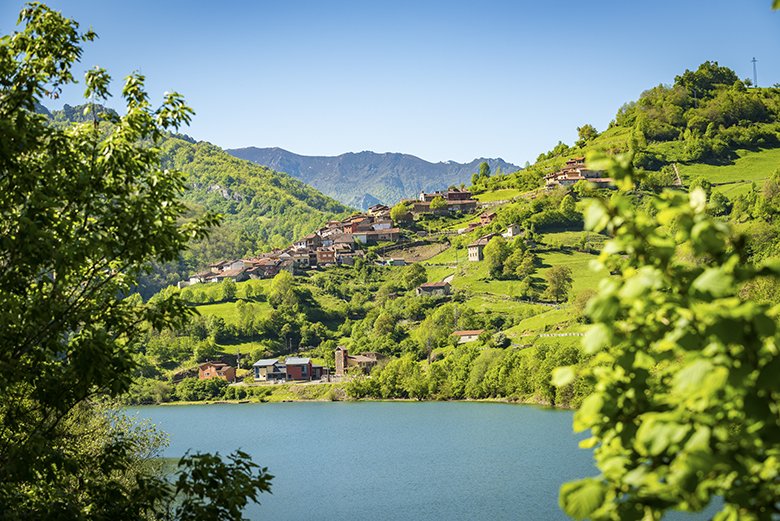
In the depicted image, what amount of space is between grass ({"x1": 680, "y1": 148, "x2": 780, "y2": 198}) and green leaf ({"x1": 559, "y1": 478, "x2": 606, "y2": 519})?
11949 cm

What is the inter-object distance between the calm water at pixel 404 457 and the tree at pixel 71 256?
82.2ft

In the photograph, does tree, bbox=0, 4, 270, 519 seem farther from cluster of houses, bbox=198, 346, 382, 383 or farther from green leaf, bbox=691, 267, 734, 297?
cluster of houses, bbox=198, 346, 382, 383

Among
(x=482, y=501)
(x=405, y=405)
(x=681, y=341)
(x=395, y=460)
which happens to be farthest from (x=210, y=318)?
(x=681, y=341)

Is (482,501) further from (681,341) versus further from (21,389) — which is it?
(681,341)

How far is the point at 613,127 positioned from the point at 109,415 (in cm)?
14970

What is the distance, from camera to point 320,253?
434 feet

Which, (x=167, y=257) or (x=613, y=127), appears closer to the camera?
(x=167, y=257)

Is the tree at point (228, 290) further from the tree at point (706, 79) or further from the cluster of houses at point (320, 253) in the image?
the tree at point (706, 79)

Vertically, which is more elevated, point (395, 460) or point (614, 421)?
point (614, 421)

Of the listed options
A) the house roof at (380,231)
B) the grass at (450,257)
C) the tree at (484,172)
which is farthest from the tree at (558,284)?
the tree at (484,172)

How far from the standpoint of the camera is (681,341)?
2846 mm

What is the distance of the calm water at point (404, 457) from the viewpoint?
3306 cm

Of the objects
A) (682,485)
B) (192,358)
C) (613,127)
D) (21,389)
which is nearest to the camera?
(682,485)

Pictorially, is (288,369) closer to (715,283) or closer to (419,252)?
(419,252)
